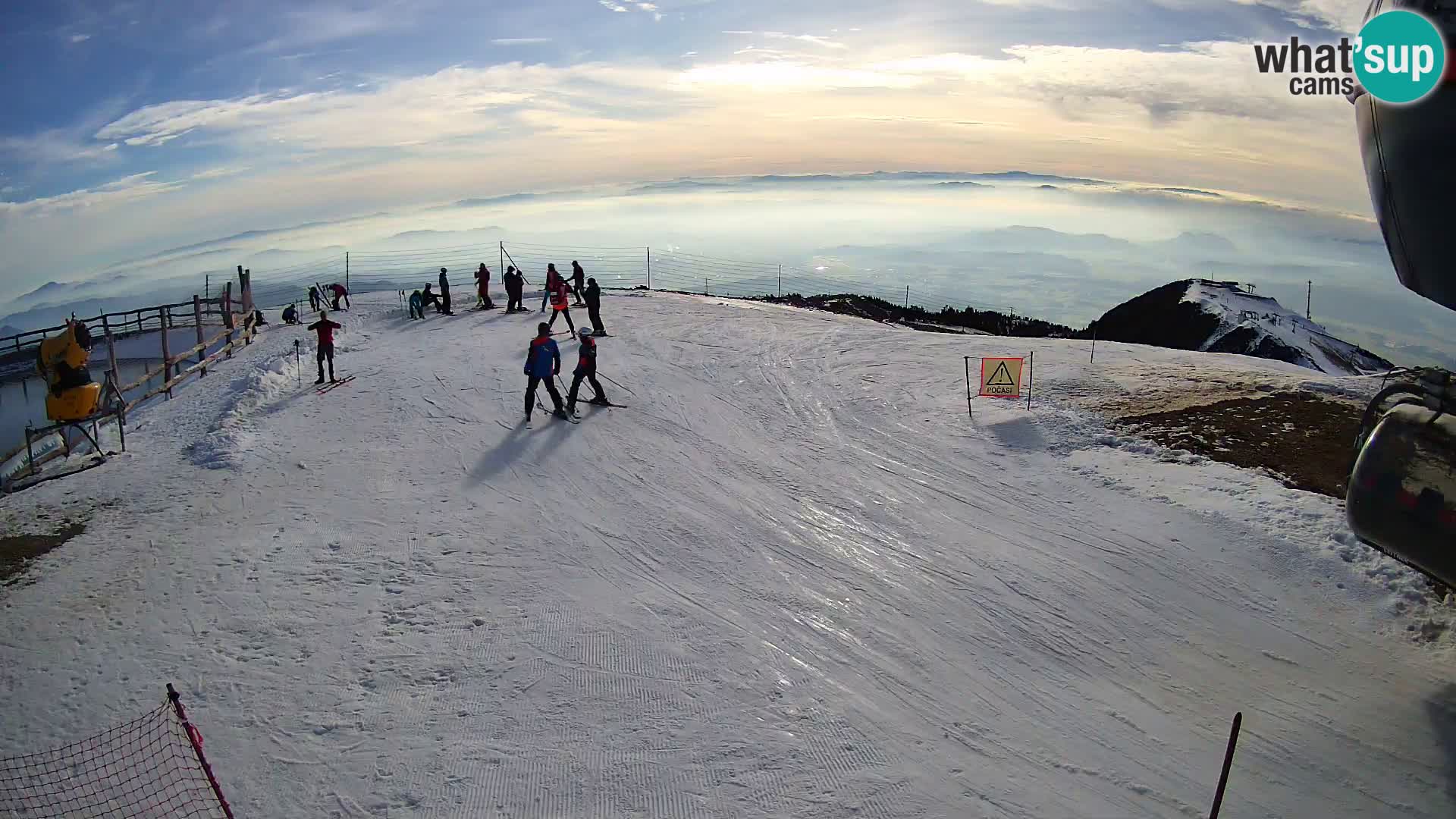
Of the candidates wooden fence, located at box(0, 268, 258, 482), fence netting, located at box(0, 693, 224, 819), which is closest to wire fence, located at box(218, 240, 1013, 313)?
wooden fence, located at box(0, 268, 258, 482)

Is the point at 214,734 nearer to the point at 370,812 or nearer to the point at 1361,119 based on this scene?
the point at 370,812

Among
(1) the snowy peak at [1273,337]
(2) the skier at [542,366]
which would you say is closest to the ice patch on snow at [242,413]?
(2) the skier at [542,366]

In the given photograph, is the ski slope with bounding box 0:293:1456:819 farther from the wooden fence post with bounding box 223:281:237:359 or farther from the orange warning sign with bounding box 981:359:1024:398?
the wooden fence post with bounding box 223:281:237:359

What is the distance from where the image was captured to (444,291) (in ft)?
86.2

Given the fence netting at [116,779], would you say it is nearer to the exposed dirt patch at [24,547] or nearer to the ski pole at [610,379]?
the exposed dirt patch at [24,547]

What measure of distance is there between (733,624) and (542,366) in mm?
8025

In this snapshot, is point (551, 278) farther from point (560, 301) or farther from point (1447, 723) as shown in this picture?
point (1447, 723)

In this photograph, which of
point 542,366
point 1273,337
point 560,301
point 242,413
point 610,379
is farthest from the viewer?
point 1273,337

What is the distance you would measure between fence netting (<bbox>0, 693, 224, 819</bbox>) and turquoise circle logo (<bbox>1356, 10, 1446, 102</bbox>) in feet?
36.4

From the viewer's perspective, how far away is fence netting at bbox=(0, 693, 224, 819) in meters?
6.01

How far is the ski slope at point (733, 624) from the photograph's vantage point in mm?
6262

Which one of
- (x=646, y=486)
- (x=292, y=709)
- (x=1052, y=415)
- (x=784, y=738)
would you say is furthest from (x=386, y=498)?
(x=1052, y=415)

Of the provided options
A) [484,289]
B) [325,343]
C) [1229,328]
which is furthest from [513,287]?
[1229,328]

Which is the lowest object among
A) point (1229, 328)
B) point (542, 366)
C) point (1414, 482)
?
point (1414, 482)
